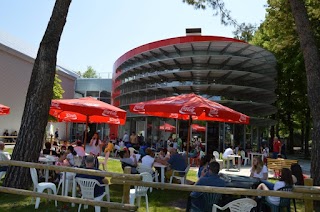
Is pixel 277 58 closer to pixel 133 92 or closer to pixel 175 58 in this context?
pixel 175 58

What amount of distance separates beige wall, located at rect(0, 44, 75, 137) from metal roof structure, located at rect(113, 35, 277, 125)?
1375 centimetres

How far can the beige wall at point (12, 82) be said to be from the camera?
31.8 meters

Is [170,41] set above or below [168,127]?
above

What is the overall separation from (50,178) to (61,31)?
4.14 metres

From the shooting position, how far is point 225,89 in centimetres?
2444

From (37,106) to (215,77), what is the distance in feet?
58.1

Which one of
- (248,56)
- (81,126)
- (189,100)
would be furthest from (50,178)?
(81,126)

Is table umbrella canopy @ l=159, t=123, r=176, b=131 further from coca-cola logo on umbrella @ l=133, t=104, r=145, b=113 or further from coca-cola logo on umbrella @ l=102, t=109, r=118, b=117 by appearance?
coca-cola logo on umbrella @ l=133, t=104, r=145, b=113

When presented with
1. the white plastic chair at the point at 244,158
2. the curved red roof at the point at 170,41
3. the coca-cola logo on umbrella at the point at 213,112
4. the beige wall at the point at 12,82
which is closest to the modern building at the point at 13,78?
the beige wall at the point at 12,82

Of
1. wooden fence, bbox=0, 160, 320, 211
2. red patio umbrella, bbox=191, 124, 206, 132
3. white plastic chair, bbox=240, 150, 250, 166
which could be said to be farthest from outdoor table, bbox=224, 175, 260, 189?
red patio umbrella, bbox=191, 124, 206, 132

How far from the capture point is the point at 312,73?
30.4 feet

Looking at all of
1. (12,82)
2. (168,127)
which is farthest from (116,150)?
(12,82)

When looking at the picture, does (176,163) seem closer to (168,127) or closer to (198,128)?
(198,128)

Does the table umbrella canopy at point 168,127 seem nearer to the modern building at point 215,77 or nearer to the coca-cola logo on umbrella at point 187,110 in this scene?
the modern building at point 215,77
